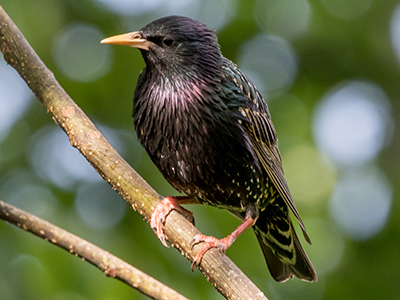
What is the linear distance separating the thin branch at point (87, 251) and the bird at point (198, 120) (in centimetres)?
100

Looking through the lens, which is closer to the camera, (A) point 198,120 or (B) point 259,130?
(A) point 198,120

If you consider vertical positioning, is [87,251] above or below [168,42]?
below

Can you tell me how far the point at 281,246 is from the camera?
11.2 feet

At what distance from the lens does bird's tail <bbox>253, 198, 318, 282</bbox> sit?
333cm

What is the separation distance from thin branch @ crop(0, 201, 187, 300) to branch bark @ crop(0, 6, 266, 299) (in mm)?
624

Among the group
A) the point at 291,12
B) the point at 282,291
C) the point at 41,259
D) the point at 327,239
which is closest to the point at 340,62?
the point at 291,12

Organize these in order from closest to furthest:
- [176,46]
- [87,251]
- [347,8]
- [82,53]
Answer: [87,251] → [176,46] → [82,53] → [347,8]

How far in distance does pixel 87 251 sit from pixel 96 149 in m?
0.89

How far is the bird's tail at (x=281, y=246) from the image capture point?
10.9 ft

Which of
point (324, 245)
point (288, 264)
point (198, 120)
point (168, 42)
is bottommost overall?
point (324, 245)

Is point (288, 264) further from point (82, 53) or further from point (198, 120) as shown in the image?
point (82, 53)

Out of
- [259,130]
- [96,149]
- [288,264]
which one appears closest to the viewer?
[96,149]

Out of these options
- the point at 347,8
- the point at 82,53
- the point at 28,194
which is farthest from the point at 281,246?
the point at 347,8

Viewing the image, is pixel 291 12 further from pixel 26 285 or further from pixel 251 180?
pixel 26 285
